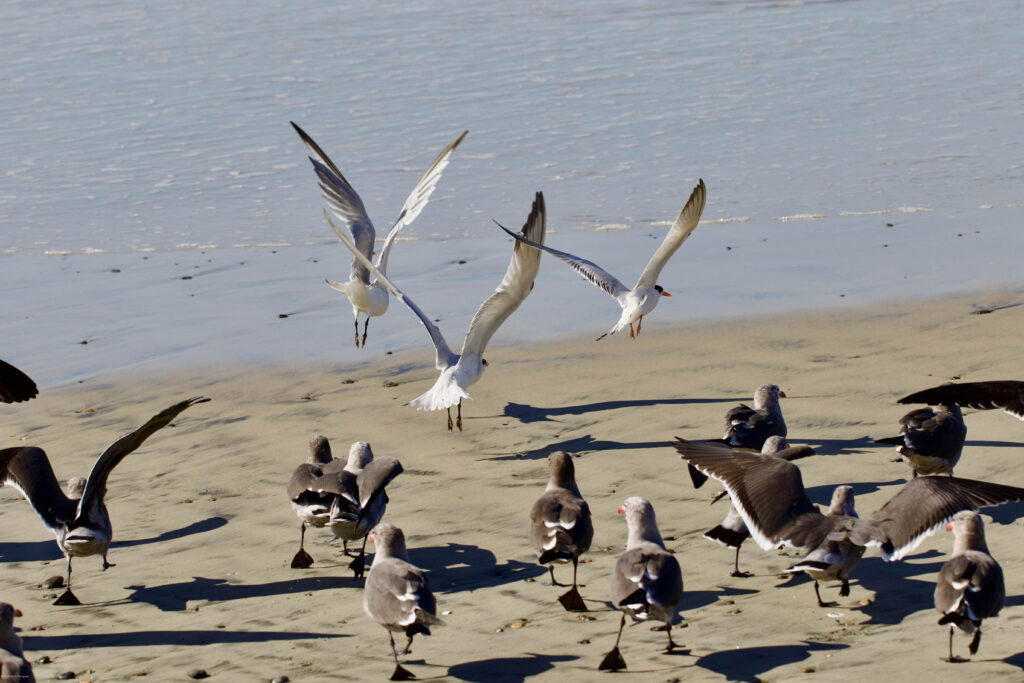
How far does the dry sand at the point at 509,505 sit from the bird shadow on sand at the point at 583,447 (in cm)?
3

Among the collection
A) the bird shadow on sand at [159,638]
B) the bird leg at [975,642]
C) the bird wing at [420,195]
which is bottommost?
the bird shadow on sand at [159,638]

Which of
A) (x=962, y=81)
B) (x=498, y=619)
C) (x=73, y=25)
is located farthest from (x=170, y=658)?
(x=73, y=25)

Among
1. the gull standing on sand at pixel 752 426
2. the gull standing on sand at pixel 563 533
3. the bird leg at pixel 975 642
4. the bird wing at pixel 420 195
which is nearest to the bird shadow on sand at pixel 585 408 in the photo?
the gull standing on sand at pixel 752 426

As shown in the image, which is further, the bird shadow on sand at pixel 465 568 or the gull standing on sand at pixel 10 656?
the bird shadow on sand at pixel 465 568

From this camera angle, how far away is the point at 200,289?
48.4 feet

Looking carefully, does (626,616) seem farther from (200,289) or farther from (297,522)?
(200,289)

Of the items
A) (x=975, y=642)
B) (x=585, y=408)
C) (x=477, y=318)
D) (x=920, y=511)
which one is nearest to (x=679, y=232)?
(x=585, y=408)

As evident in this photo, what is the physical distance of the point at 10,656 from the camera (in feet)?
17.6

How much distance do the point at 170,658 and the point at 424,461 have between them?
132 inches

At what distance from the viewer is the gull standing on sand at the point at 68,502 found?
7098mm

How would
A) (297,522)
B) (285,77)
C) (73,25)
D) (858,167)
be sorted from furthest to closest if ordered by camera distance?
1. (73,25)
2. (285,77)
3. (858,167)
4. (297,522)

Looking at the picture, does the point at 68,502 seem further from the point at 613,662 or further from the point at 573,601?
the point at 613,662

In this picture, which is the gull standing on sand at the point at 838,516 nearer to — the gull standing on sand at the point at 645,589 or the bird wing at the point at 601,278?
the gull standing on sand at the point at 645,589

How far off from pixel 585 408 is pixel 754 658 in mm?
4812
